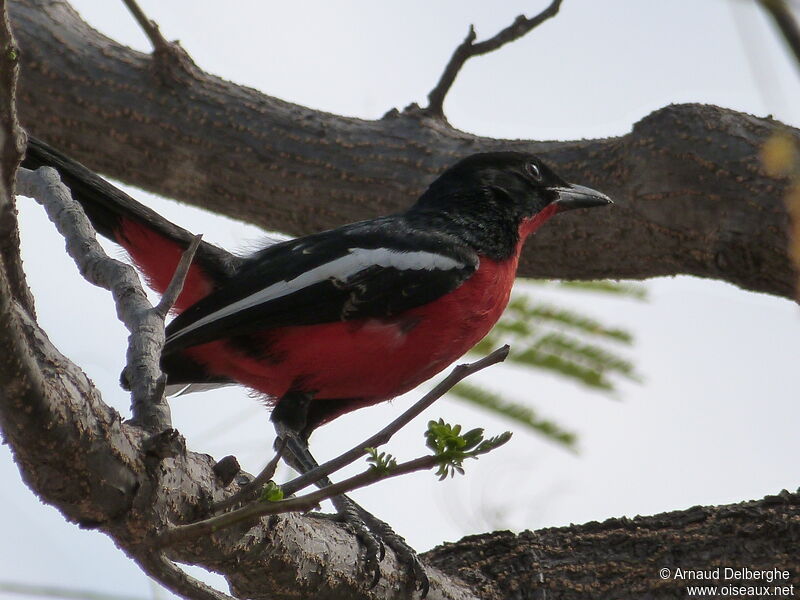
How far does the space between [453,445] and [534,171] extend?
10.7 feet

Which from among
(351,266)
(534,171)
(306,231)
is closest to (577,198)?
(534,171)

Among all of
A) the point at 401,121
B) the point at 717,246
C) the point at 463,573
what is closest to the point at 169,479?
the point at 463,573

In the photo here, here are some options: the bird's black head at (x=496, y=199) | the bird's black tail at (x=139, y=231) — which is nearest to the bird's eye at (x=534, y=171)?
the bird's black head at (x=496, y=199)

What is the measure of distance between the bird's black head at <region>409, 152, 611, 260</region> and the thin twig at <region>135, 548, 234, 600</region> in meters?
2.55

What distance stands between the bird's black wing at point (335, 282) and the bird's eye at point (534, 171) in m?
0.61

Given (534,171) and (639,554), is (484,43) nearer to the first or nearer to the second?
(534,171)

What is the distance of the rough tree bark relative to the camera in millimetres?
2246

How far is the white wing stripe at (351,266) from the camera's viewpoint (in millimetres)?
4328

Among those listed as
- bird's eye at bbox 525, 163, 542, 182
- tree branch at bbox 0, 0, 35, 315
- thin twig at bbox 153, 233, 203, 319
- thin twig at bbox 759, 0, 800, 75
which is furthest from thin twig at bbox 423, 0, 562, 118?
thin twig at bbox 759, 0, 800, 75

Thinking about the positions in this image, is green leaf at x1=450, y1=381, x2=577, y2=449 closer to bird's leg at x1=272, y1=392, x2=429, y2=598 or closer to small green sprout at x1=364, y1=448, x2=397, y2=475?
bird's leg at x1=272, y1=392, x2=429, y2=598

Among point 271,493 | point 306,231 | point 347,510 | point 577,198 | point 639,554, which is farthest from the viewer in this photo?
point 306,231

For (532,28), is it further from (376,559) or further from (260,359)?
(376,559)

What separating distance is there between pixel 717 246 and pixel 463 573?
5.49 ft

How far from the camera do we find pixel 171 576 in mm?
2320
